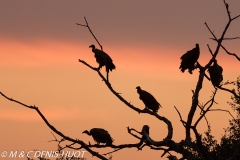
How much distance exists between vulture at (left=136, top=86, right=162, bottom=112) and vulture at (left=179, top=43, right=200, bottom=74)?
2.95m

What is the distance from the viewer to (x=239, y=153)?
58.2 ft

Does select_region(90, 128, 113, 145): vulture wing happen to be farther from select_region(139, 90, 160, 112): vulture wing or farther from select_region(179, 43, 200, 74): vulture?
select_region(179, 43, 200, 74): vulture

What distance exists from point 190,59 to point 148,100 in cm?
379

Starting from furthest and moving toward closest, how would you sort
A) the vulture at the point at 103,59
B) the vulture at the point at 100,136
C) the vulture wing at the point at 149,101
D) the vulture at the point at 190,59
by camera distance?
the vulture wing at the point at 149,101 < the vulture at the point at 100,136 < the vulture at the point at 103,59 < the vulture at the point at 190,59

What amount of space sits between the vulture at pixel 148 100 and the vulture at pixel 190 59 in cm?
295

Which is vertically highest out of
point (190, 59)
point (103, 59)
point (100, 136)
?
point (103, 59)

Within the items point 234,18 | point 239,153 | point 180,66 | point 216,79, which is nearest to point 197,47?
point 180,66

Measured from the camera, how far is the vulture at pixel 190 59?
2552cm

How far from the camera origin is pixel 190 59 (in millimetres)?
25750

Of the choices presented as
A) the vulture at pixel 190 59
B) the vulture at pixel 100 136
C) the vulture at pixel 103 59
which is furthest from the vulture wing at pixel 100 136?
the vulture at pixel 190 59

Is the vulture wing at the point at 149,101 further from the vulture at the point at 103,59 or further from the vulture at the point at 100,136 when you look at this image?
the vulture at the point at 103,59

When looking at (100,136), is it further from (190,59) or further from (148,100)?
(190,59)

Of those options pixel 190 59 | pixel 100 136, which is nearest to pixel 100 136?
pixel 100 136

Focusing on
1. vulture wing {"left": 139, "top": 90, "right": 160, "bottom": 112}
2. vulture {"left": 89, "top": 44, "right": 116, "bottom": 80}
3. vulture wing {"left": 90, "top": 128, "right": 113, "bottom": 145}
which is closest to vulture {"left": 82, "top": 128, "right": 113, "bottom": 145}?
vulture wing {"left": 90, "top": 128, "right": 113, "bottom": 145}
